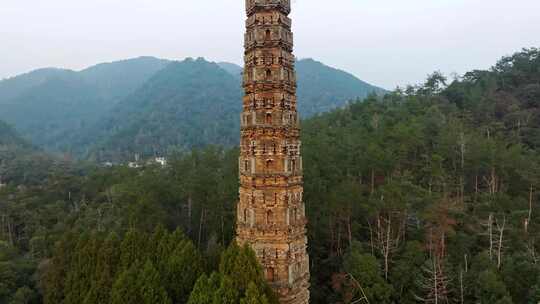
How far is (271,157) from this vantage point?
19.5 metres

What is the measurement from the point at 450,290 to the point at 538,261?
22.7ft

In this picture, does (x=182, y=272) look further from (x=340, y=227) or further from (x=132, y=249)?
(x=340, y=227)

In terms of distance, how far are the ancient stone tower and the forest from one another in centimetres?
208

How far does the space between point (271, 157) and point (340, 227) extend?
662 inches

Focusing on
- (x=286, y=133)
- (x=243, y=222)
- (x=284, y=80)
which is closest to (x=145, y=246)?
(x=243, y=222)

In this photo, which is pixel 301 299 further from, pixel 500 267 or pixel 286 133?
pixel 500 267

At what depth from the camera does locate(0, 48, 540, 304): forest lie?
22062 millimetres

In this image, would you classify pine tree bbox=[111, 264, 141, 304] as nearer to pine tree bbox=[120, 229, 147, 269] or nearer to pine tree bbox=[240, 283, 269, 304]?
pine tree bbox=[120, 229, 147, 269]

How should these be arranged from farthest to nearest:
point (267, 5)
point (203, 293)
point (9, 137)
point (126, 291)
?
point (9, 137)
point (267, 5)
point (126, 291)
point (203, 293)

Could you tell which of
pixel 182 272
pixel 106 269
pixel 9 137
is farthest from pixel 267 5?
pixel 9 137

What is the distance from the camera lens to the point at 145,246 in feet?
80.5

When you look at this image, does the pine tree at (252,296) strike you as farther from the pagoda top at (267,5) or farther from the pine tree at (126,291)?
the pagoda top at (267,5)

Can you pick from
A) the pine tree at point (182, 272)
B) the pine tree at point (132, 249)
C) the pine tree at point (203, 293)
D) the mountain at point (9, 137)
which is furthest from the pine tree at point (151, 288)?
the mountain at point (9, 137)

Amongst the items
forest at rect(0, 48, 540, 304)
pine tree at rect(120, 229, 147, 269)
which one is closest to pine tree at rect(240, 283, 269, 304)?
forest at rect(0, 48, 540, 304)
